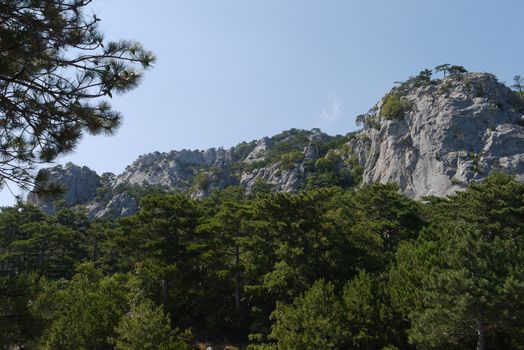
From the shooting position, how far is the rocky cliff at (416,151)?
5194 centimetres

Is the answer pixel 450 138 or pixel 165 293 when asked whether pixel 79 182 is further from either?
pixel 165 293

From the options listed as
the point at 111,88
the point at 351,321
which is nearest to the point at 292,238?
the point at 351,321

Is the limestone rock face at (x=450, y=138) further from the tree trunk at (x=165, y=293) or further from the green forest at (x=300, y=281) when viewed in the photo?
the tree trunk at (x=165, y=293)

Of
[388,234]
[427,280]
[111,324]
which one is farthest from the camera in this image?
[388,234]

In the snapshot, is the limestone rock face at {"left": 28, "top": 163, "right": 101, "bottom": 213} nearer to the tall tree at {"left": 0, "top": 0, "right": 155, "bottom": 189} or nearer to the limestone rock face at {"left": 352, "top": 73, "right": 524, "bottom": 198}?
the limestone rock face at {"left": 352, "top": 73, "right": 524, "bottom": 198}

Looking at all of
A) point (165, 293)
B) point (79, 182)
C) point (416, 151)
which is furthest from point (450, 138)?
point (79, 182)

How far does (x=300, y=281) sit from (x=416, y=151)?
139ft

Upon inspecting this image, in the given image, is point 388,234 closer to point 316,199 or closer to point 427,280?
point 316,199

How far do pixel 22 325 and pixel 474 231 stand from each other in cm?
1394

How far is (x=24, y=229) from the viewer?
133 feet

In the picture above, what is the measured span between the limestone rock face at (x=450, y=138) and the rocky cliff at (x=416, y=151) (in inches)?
4.0

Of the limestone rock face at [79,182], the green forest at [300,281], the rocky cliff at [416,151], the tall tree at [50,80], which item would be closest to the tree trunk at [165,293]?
the green forest at [300,281]

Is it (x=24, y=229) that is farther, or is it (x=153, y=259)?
(x=24, y=229)

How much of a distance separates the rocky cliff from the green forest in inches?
900
